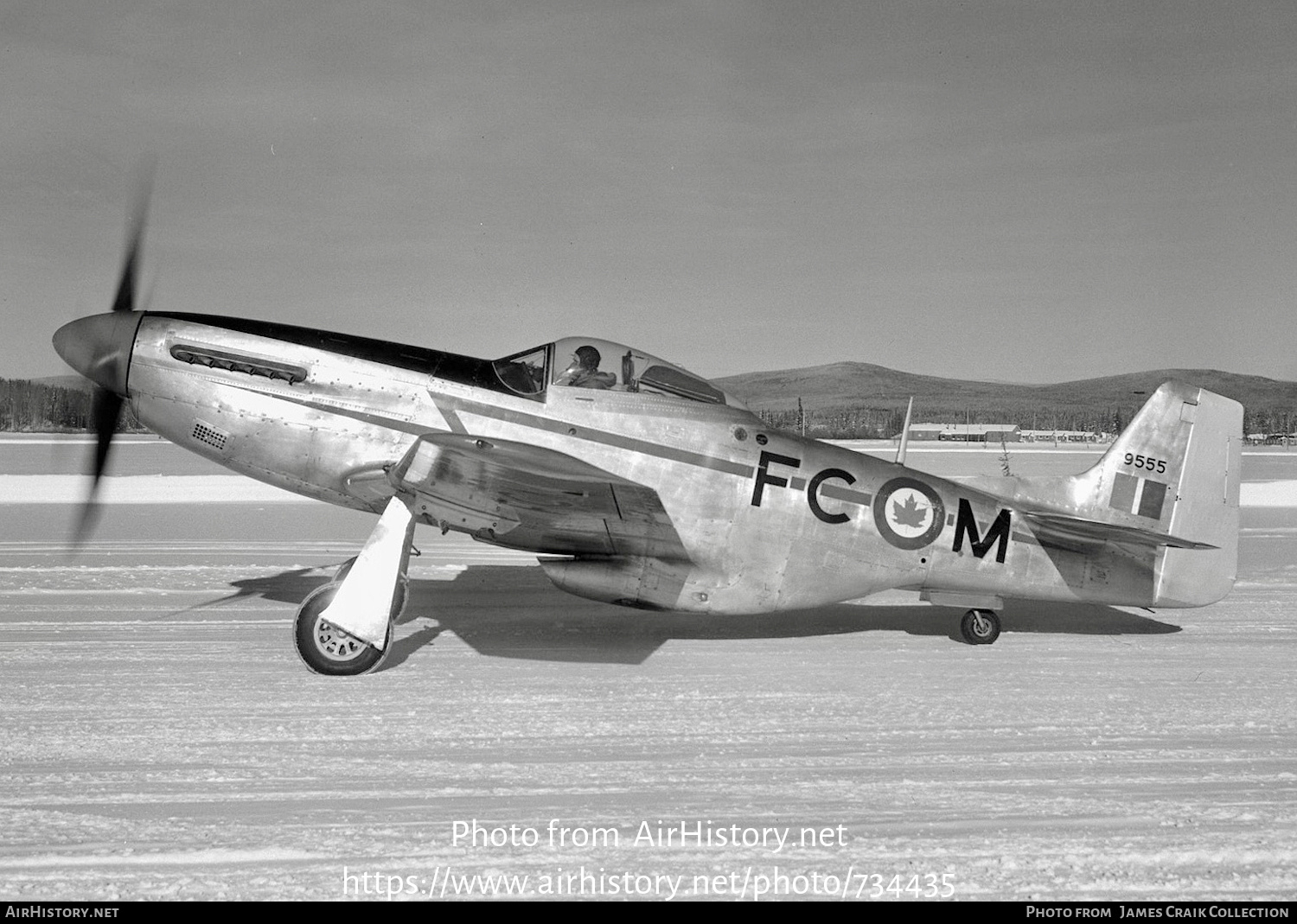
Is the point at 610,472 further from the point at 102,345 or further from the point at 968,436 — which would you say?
the point at 968,436

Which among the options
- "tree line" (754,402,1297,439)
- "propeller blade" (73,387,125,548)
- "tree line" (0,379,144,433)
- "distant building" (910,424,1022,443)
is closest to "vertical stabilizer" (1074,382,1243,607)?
"propeller blade" (73,387,125,548)

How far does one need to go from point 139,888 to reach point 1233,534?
7400 millimetres

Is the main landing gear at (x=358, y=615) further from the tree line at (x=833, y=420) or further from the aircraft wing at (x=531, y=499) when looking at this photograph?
the tree line at (x=833, y=420)

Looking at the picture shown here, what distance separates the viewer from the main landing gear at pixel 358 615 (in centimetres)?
587

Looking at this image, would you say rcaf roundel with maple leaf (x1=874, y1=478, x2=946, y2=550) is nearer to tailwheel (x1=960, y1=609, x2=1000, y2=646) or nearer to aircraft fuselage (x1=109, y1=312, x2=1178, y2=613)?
aircraft fuselage (x1=109, y1=312, x2=1178, y2=613)

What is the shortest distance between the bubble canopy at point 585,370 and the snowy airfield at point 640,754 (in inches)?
74.1

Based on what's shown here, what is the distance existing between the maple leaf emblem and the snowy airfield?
966mm

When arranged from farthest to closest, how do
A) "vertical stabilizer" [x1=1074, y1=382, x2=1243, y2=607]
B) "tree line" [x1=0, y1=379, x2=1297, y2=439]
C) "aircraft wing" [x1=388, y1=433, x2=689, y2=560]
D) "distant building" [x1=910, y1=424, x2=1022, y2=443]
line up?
"tree line" [x1=0, y1=379, x2=1297, y2=439] → "distant building" [x1=910, y1=424, x2=1022, y2=443] → "vertical stabilizer" [x1=1074, y1=382, x2=1243, y2=607] → "aircraft wing" [x1=388, y1=433, x2=689, y2=560]

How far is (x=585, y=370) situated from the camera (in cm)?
660

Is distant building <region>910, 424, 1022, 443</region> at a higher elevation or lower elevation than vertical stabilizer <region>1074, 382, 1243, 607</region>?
higher

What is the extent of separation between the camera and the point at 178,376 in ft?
21.5

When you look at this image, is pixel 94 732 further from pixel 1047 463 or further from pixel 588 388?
pixel 1047 463

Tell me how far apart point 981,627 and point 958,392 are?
489 feet

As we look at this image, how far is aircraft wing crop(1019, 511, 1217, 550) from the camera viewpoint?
663 centimetres
